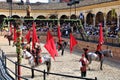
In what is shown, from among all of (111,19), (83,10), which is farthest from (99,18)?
(111,19)

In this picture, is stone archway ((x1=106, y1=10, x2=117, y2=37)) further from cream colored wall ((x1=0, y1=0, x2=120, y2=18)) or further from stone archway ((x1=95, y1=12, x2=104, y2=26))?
stone archway ((x1=95, y1=12, x2=104, y2=26))

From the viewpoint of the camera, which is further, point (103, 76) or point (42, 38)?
point (42, 38)

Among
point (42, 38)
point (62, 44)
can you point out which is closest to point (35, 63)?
point (62, 44)

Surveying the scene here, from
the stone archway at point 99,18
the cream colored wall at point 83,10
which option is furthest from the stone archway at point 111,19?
the stone archway at point 99,18

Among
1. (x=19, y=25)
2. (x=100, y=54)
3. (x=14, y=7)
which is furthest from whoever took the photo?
(x=14, y=7)

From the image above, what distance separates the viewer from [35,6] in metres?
66.9

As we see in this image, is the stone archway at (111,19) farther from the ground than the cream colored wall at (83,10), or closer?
closer

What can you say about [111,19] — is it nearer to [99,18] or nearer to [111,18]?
[111,18]

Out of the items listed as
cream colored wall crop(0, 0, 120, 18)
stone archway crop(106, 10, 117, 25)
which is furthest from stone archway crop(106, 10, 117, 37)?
cream colored wall crop(0, 0, 120, 18)

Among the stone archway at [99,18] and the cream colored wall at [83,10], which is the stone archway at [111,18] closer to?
the cream colored wall at [83,10]

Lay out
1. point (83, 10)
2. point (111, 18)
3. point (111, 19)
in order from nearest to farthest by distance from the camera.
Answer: point (111, 18) → point (111, 19) → point (83, 10)

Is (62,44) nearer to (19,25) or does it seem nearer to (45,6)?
(19,25)

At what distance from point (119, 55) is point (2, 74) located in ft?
38.6

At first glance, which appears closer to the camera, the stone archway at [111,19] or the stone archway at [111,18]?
the stone archway at [111,19]
